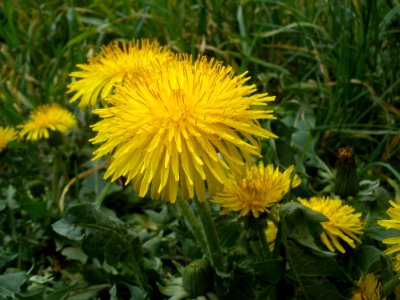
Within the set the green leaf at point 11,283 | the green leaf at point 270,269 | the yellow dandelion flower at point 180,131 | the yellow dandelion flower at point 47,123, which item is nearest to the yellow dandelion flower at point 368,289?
the green leaf at point 270,269

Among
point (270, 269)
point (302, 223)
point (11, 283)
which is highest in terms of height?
point (302, 223)

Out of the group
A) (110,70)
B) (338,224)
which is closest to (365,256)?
(338,224)

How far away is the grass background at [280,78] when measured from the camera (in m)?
1.83

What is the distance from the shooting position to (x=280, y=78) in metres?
2.29

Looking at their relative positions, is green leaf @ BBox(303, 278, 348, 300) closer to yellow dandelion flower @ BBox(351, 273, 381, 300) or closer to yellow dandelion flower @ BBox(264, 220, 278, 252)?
yellow dandelion flower @ BBox(351, 273, 381, 300)

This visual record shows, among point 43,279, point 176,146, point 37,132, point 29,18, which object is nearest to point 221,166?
point 176,146

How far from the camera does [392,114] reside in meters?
2.00

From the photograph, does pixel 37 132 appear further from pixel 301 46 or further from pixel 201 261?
pixel 301 46

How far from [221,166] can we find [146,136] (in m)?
0.16

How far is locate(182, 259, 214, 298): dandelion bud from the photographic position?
3.99ft

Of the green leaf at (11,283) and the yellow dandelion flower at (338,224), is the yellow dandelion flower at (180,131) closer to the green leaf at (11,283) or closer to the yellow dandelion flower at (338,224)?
the yellow dandelion flower at (338,224)

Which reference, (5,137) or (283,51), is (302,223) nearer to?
(5,137)

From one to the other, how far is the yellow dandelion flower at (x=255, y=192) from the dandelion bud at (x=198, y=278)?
0.51 feet

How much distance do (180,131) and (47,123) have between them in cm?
110
